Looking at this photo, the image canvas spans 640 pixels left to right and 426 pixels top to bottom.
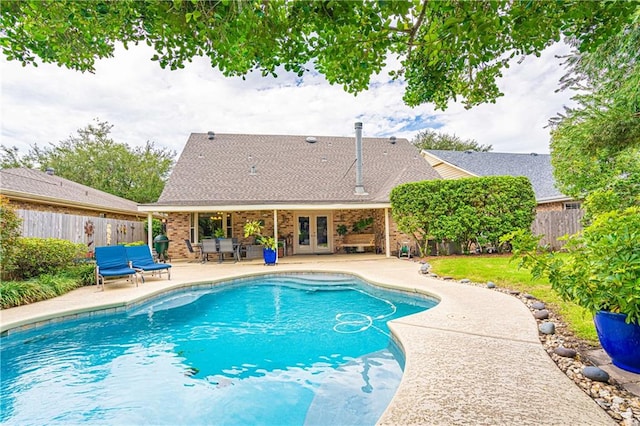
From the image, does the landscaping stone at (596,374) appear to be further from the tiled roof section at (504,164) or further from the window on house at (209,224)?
the tiled roof section at (504,164)

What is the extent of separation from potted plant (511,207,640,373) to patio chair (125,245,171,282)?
9226 millimetres

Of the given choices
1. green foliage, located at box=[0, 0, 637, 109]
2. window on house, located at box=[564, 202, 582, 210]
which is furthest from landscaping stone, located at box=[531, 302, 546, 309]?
window on house, located at box=[564, 202, 582, 210]

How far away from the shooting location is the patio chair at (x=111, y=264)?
8469 millimetres

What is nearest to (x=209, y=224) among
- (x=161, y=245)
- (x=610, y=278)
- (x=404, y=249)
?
(x=161, y=245)

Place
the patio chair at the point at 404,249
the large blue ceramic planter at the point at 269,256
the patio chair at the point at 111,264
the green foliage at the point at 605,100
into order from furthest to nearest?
the patio chair at the point at 404,249 → the large blue ceramic planter at the point at 269,256 → the patio chair at the point at 111,264 → the green foliage at the point at 605,100

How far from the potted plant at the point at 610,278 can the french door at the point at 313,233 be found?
13.5 meters

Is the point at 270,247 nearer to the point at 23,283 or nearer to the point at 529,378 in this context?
the point at 23,283

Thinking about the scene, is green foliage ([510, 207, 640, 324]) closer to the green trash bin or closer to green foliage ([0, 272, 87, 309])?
green foliage ([0, 272, 87, 309])

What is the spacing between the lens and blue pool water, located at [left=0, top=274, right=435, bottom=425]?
11.2 ft

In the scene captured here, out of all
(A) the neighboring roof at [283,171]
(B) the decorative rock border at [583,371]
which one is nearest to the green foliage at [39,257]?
(A) the neighboring roof at [283,171]

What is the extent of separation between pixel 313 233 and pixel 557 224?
10.7 metres

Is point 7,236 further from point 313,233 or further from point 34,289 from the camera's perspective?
point 313,233

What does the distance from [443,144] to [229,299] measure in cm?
3412

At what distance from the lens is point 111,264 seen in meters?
8.95
